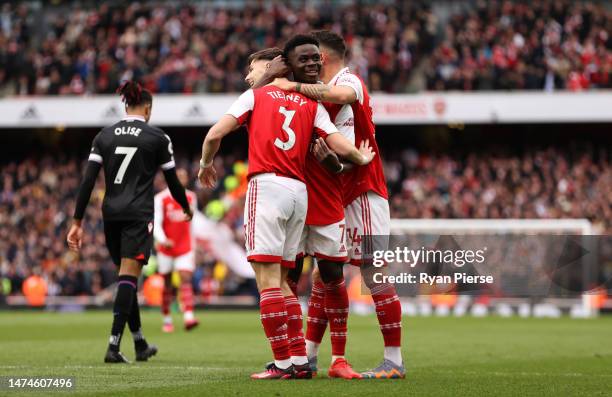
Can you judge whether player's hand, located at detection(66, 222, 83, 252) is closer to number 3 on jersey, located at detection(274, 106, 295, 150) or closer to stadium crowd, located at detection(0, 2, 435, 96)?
number 3 on jersey, located at detection(274, 106, 295, 150)

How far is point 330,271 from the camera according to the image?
7.21m

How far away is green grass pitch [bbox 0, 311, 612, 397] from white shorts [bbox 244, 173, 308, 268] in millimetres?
865

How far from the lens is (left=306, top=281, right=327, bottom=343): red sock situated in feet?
25.6

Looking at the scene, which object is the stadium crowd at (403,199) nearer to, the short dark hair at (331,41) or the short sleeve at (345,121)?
the short dark hair at (331,41)

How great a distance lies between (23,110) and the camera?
30.1 m

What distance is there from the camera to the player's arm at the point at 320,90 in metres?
7.02

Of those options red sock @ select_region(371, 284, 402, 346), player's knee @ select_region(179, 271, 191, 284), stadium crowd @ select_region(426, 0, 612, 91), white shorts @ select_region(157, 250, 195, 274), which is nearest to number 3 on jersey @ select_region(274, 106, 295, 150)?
red sock @ select_region(371, 284, 402, 346)

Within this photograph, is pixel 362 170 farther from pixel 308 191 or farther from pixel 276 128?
pixel 276 128

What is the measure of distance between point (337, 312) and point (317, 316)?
393mm

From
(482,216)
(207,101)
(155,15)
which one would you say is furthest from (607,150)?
(155,15)

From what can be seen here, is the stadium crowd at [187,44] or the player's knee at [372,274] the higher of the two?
the stadium crowd at [187,44]

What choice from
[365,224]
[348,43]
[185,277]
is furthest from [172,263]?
[348,43]

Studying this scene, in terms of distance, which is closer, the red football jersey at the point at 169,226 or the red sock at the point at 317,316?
the red sock at the point at 317,316

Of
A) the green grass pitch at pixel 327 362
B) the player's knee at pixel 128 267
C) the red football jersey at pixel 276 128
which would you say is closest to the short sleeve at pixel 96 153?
the player's knee at pixel 128 267
